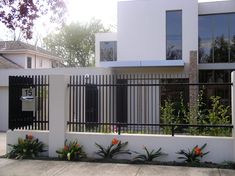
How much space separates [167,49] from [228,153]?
535 inches

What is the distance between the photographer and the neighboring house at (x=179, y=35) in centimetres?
2141

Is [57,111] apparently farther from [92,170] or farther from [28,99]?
[92,170]

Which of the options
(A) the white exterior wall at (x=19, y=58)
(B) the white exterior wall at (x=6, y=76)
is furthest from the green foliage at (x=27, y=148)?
(A) the white exterior wall at (x=19, y=58)

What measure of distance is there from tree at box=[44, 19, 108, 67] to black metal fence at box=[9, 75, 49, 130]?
3515cm

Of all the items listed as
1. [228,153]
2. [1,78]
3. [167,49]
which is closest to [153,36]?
[167,49]

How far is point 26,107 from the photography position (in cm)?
1080

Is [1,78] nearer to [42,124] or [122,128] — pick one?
[42,124]

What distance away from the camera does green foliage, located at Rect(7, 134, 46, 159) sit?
10.2 m

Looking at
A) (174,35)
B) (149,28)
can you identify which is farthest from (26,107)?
(174,35)

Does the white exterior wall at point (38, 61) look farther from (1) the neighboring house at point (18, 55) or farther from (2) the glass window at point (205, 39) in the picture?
(2) the glass window at point (205, 39)

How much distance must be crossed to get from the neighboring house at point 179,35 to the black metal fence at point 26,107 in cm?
1031

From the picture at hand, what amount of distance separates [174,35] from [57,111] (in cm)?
1333

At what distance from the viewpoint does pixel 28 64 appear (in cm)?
3122

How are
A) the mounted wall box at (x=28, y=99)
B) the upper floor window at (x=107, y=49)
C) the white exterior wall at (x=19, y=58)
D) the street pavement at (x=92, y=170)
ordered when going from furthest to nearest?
the white exterior wall at (x=19, y=58) → the upper floor window at (x=107, y=49) → the mounted wall box at (x=28, y=99) → the street pavement at (x=92, y=170)
